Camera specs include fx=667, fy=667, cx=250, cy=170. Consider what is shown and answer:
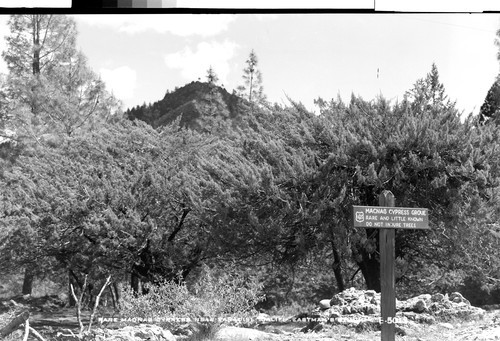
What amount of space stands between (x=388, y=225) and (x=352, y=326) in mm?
2947

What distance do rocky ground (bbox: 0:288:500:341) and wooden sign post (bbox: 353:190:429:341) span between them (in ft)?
5.24

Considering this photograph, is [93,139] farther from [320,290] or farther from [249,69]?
[249,69]

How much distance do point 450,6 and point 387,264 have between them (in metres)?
3.46

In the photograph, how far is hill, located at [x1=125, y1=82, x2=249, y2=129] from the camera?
104 ft

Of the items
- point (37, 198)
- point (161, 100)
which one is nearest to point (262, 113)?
point (37, 198)

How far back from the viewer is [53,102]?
20.2 m

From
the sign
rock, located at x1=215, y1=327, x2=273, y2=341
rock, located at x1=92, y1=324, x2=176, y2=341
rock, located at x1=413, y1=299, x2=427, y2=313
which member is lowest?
rock, located at x1=215, y1=327, x2=273, y2=341

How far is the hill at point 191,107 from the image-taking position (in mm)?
31719

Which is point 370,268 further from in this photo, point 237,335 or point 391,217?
point 391,217

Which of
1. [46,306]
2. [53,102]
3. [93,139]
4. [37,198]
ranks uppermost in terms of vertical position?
[53,102]

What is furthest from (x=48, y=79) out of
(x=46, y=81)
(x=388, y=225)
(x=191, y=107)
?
(x=388, y=225)

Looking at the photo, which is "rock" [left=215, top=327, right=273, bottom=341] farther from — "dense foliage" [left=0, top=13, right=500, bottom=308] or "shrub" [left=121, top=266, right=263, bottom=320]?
"dense foliage" [left=0, top=13, right=500, bottom=308]

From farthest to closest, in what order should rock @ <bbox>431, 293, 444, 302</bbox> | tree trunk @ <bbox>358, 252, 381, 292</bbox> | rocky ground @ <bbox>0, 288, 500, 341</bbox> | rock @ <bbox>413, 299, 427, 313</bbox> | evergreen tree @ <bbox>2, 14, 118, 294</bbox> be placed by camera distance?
1. evergreen tree @ <bbox>2, 14, 118, 294</bbox>
2. tree trunk @ <bbox>358, 252, 381, 292</bbox>
3. rock @ <bbox>431, 293, 444, 302</bbox>
4. rock @ <bbox>413, 299, 427, 313</bbox>
5. rocky ground @ <bbox>0, 288, 500, 341</bbox>

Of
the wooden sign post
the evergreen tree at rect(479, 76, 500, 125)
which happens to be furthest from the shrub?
the evergreen tree at rect(479, 76, 500, 125)
